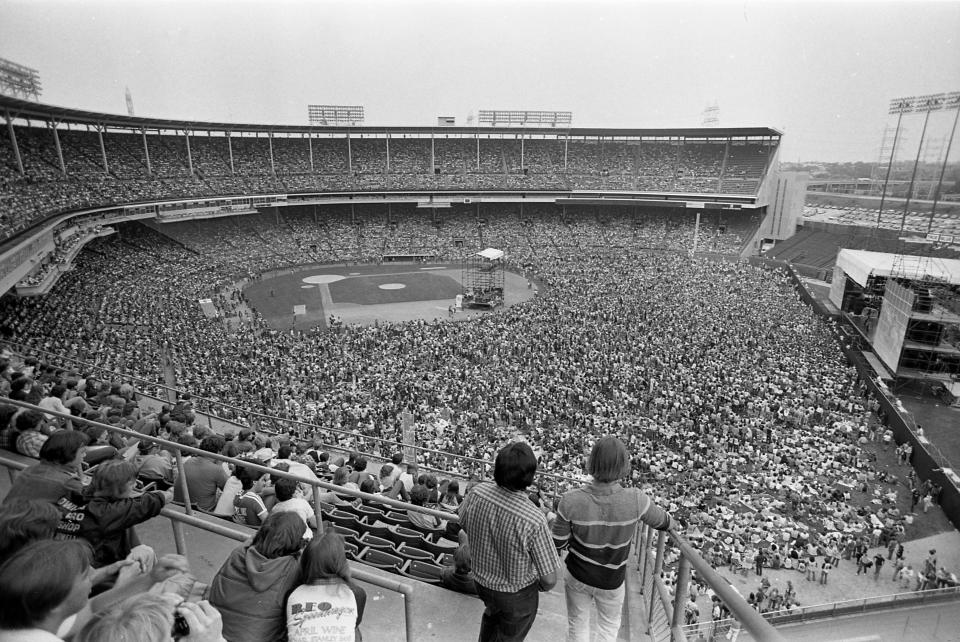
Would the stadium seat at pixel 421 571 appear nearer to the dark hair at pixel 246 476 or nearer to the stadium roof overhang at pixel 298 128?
the dark hair at pixel 246 476

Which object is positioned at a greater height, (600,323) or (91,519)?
(91,519)

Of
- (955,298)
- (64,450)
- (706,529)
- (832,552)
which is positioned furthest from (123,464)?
(955,298)

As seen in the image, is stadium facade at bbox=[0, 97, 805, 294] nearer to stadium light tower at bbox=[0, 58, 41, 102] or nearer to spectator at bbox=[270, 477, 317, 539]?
stadium light tower at bbox=[0, 58, 41, 102]

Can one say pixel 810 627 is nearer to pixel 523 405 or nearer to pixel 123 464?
pixel 523 405

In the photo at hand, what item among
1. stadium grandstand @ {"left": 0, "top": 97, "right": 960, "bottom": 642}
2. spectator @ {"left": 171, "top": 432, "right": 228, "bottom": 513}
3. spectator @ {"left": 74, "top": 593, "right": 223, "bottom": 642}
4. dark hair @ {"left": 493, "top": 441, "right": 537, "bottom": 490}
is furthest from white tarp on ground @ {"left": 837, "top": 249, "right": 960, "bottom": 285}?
spectator @ {"left": 74, "top": 593, "right": 223, "bottom": 642}

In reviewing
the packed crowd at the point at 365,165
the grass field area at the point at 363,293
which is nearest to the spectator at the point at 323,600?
the grass field area at the point at 363,293

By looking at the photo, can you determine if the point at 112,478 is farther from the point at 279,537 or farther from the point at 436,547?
the point at 436,547

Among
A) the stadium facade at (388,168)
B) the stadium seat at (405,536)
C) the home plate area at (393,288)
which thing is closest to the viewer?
the stadium seat at (405,536)
